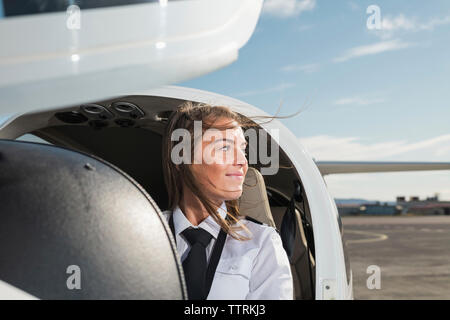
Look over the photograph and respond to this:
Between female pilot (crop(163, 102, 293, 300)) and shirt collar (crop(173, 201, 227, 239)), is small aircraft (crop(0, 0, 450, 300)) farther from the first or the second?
shirt collar (crop(173, 201, 227, 239))

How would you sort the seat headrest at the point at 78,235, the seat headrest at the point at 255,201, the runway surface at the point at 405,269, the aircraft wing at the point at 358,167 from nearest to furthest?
the seat headrest at the point at 78,235
the seat headrest at the point at 255,201
the aircraft wing at the point at 358,167
the runway surface at the point at 405,269

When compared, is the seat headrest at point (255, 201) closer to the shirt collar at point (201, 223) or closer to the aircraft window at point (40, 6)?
the shirt collar at point (201, 223)

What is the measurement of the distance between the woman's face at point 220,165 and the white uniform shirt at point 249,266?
16cm

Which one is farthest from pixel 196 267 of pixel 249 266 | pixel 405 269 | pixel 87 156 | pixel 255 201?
pixel 405 269

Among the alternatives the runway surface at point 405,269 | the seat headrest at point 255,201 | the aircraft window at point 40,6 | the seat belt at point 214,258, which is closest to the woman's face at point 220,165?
the seat belt at point 214,258

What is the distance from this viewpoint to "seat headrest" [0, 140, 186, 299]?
2.95 feet

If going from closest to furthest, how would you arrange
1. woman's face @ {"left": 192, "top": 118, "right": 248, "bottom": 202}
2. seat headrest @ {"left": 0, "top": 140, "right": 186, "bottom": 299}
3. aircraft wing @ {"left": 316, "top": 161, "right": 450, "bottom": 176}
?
seat headrest @ {"left": 0, "top": 140, "right": 186, "bottom": 299}, woman's face @ {"left": 192, "top": 118, "right": 248, "bottom": 202}, aircraft wing @ {"left": 316, "top": 161, "right": 450, "bottom": 176}

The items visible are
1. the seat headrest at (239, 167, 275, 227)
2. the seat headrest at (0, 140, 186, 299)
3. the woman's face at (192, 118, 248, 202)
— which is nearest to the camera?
the seat headrest at (0, 140, 186, 299)

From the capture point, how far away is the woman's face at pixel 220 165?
5.63 ft

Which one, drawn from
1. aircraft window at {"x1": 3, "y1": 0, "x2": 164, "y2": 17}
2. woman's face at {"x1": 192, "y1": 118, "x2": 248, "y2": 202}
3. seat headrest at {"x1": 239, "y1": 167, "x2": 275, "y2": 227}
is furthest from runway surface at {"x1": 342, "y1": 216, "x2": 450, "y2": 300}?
aircraft window at {"x1": 3, "y1": 0, "x2": 164, "y2": 17}

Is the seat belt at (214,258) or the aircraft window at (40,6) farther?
the seat belt at (214,258)

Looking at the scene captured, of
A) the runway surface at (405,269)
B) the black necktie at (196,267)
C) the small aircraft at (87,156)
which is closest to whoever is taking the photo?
the small aircraft at (87,156)
